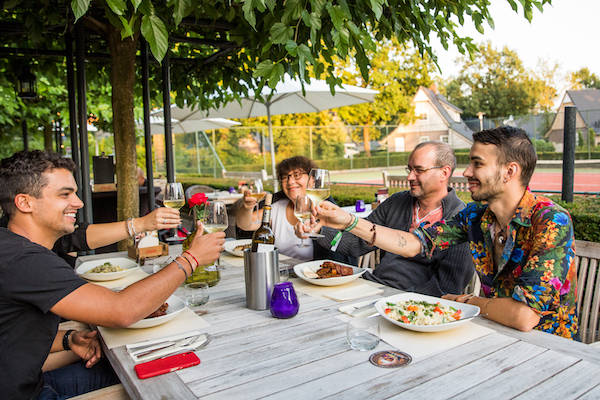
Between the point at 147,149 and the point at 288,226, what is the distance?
2359 millimetres

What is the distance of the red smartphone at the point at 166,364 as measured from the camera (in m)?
1.40

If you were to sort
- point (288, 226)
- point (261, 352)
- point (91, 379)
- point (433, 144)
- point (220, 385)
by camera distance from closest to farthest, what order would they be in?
1. point (220, 385)
2. point (261, 352)
3. point (91, 379)
4. point (433, 144)
5. point (288, 226)

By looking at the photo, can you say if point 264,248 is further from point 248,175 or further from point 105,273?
point 248,175

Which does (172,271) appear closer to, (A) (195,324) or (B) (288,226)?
(A) (195,324)

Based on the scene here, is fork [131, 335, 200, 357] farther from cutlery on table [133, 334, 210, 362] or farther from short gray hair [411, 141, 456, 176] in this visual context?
short gray hair [411, 141, 456, 176]

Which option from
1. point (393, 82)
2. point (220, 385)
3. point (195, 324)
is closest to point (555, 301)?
point (220, 385)

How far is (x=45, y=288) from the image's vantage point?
1.58m

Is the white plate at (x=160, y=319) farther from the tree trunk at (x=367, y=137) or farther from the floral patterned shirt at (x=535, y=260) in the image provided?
the tree trunk at (x=367, y=137)

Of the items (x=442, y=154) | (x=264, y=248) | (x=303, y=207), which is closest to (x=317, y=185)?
(x=303, y=207)

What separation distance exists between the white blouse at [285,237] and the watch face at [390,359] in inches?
73.2

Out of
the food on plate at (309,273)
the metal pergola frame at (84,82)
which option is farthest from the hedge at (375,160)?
the food on plate at (309,273)

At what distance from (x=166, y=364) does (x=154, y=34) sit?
136cm

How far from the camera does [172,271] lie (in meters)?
1.77

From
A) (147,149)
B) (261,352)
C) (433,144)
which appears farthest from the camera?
(147,149)
